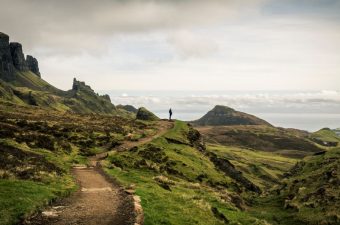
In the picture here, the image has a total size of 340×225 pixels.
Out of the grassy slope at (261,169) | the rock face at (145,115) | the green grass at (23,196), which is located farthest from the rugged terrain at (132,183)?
the grassy slope at (261,169)

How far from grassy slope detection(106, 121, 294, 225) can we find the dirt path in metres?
1.70

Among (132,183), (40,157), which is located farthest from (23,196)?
(40,157)

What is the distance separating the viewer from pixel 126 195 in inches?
1260

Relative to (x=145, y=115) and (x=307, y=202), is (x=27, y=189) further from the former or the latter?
(x=145, y=115)

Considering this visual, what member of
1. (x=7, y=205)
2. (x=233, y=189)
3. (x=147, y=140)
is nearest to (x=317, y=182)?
(x=233, y=189)

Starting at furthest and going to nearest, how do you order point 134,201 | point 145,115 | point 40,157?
point 145,115 < point 40,157 < point 134,201

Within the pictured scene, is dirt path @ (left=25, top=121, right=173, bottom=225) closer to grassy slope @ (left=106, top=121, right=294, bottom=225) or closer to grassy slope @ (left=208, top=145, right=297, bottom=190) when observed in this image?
grassy slope @ (left=106, top=121, right=294, bottom=225)

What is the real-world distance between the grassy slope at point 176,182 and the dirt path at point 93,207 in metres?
1.70

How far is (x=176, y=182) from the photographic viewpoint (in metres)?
47.6

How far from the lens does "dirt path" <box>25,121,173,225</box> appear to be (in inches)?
925

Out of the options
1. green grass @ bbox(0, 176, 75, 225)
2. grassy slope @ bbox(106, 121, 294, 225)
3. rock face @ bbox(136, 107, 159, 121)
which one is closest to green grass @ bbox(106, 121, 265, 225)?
grassy slope @ bbox(106, 121, 294, 225)

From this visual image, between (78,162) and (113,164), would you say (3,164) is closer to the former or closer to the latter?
(78,162)

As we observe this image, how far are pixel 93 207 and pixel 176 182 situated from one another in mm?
21519

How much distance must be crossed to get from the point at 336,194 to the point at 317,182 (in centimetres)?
983
